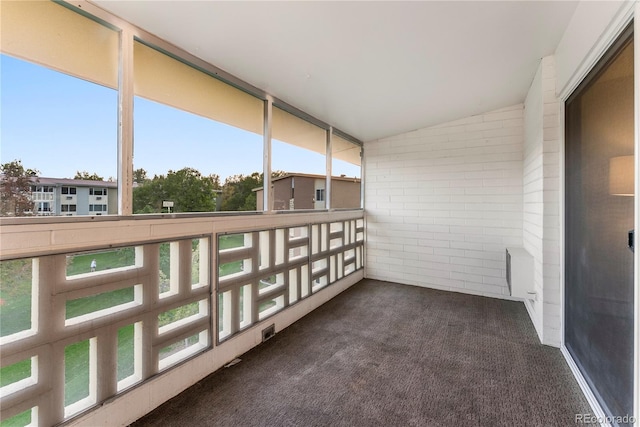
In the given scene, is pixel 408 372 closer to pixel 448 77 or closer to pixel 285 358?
pixel 285 358

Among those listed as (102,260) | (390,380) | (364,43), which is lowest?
(390,380)

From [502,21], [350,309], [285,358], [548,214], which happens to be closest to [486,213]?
[548,214]

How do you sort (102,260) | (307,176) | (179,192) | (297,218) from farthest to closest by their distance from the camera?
(307,176) < (297,218) < (179,192) < (102,260)

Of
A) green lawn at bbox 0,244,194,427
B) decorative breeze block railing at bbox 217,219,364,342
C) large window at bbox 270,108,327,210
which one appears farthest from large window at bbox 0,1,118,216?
large window at bbox 270,108,327,210

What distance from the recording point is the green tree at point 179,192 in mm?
1918

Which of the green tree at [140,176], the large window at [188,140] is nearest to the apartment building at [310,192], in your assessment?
the large window at [188,140]

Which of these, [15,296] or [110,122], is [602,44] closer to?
[110,122]

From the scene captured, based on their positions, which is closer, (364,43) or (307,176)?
(364,43)

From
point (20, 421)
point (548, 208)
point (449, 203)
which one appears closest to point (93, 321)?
point (20, 421)

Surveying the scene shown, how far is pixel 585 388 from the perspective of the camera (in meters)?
2.01

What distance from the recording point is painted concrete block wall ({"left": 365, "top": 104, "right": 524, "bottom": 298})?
13.6 ft

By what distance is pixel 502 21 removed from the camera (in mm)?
2080

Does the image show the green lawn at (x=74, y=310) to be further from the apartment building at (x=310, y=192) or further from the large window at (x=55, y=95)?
the apartment building at (x=310, y=192)

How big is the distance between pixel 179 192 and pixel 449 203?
385cm
